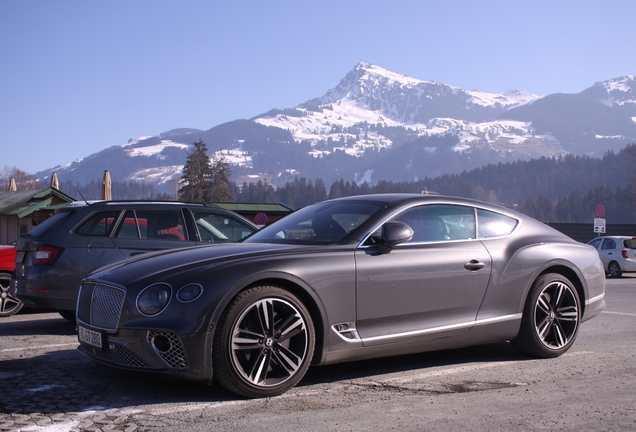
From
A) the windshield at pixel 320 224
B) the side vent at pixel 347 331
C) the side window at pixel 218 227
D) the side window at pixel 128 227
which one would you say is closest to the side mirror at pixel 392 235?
the windshield at pixel 320 224

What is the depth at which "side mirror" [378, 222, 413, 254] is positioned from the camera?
5.16 metres

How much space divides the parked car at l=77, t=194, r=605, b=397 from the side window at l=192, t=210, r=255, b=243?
276 cm

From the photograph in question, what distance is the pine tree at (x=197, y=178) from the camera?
98312mm

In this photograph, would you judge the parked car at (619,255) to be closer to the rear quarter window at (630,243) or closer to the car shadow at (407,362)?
the rear quarter window at (630,243)

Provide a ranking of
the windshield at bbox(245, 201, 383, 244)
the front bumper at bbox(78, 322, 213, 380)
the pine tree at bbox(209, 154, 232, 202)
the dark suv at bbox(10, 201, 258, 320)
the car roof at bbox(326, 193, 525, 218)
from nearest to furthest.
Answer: the front bumper at bbox(78, 322, 213, 380)
the windshield at bbox(245, 201, 383, 244)
the car roof at bbox(326, 193, 525, 218)
the dark suv at bbox(10, 201, 258, 320)
the pine tree at bbox(209, 154, 232, 202)

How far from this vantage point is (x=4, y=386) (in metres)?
4.98

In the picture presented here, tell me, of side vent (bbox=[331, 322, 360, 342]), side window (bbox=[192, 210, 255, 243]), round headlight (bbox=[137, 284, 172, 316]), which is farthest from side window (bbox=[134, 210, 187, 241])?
side vent (bbox=[331, 322, 360, 342])

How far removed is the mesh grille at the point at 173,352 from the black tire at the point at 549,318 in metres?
3.14

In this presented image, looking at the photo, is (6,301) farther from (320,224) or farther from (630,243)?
(630,243)

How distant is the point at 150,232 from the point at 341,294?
13.6 feet

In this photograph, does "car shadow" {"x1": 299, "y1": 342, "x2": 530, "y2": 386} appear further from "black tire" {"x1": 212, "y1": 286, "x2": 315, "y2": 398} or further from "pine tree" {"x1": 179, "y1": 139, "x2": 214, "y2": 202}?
"pine tree" {"x1": 179, "y1": 139, "x2": 214, "y2": 202}

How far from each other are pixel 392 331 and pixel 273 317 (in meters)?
1.02

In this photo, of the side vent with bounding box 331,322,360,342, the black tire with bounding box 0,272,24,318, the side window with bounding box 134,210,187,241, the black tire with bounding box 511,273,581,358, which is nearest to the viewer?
the side vent with bounding box 331,322,360,342

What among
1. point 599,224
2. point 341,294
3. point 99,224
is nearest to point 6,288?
point 99,224
